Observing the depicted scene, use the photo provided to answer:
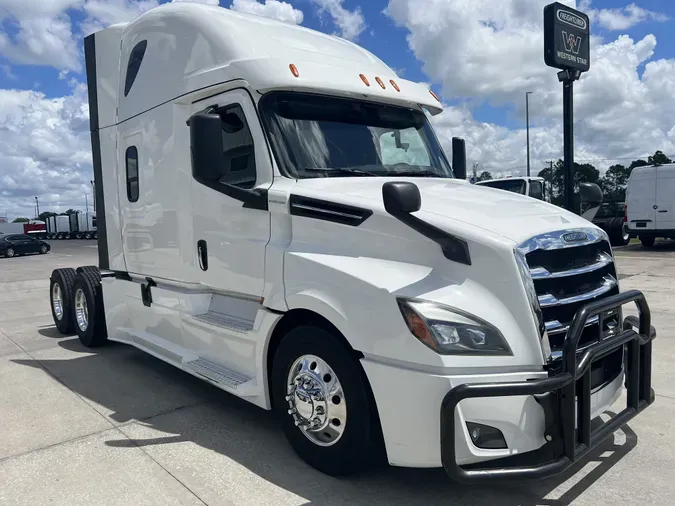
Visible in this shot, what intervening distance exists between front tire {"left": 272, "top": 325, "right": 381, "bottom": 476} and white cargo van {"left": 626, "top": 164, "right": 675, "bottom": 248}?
60.2 ft

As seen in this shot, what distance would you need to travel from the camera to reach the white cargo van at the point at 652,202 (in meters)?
18.6

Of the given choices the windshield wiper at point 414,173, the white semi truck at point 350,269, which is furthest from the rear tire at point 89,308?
the windshield wiper at point 414,173

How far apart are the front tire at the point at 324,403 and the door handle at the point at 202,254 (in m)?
1.26

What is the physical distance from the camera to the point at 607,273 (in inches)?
150

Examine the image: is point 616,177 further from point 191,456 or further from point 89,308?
point 191,456

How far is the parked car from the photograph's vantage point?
112 ft

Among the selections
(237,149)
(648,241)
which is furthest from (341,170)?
(648,241)

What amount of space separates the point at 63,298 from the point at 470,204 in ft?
21.4

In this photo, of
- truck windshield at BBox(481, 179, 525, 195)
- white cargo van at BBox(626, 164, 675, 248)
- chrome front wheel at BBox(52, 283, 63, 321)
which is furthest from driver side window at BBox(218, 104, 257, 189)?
white cargo van at BBox(626, 164, 675, 248)

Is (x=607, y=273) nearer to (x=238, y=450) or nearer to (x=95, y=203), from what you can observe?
(x=238, y=450)

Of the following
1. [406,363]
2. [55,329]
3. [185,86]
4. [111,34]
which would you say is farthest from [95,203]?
[406,363]

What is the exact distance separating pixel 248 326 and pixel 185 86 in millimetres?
2119

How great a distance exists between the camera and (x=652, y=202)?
19.0m

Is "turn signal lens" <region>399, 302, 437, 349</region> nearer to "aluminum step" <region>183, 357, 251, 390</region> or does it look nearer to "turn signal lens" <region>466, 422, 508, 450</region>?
"turn signal lens" <region>466, 422, 508, 450</region>
